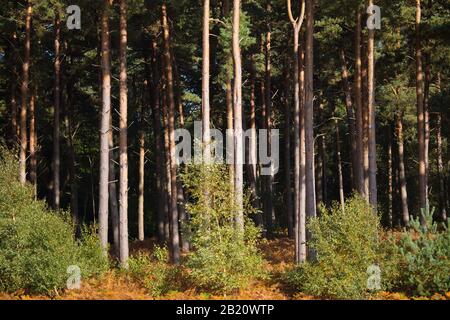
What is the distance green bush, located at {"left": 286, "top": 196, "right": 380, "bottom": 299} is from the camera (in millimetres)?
12820

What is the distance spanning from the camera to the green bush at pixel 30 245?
13.8m

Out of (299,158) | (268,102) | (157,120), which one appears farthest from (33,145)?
(268,102)

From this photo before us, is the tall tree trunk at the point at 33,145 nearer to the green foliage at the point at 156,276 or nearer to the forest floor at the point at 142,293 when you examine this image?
the forest floor at the point at 142,293

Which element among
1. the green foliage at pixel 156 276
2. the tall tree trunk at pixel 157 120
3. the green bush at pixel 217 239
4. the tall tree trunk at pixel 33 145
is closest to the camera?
the green bush at pixel 217 239

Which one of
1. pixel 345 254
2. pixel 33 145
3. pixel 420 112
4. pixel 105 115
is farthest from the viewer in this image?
pixel 33 145

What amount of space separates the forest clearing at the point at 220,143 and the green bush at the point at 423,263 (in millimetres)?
45

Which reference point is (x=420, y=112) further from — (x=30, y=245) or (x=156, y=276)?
(x=30, y=245)

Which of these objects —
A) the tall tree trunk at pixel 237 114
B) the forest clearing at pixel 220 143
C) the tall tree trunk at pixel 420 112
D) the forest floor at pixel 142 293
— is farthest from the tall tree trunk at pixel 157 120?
the tall tree trunk at pixel 420 112

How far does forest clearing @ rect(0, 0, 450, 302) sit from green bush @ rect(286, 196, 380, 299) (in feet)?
0.12

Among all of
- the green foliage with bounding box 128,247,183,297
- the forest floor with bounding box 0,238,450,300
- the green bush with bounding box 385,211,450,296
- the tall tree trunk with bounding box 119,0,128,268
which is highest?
the tall tree trunk with bounding box 119,0,128,268

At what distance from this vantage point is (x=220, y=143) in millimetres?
21828

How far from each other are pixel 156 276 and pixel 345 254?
4945 mm

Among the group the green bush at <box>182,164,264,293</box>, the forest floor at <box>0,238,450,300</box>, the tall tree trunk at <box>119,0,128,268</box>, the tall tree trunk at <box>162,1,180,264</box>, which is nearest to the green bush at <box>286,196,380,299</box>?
the forest floor at <box>0,238,450,300</box>

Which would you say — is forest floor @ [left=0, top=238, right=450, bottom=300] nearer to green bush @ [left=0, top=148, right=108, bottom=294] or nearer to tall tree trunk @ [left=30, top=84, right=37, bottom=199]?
green bush @ [left=0, top=148, right=108, bottom=294]
